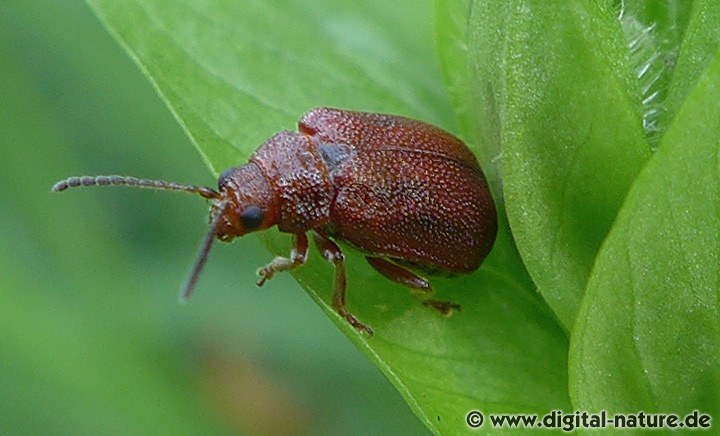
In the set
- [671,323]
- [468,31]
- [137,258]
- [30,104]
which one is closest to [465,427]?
[671,323]

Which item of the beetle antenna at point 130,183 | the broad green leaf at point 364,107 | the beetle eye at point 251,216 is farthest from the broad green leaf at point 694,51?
the beetle antenna at point 130,183

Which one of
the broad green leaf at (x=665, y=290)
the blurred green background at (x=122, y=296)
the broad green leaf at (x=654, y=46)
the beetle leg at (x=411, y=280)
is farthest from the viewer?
the blurred green background at (x=122, y=296)

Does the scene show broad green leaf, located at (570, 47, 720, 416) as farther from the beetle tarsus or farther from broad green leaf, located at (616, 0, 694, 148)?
the beetle tarsus

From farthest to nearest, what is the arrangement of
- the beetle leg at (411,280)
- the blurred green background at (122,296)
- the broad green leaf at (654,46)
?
the blurred green background at (122,296) < the beetle leg at (411,280) < the broad green leaf at (654,46)

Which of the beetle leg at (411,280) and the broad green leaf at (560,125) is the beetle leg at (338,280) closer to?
the beetle leg at (411,280)

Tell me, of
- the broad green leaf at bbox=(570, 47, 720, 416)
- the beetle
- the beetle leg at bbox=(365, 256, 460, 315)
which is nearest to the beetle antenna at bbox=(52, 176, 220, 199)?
the beetle

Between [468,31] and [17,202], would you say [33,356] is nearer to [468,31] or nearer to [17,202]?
[17,202]

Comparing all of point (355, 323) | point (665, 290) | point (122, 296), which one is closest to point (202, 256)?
point (355, 323)
